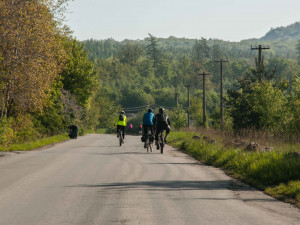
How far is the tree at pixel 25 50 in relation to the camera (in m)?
23.5

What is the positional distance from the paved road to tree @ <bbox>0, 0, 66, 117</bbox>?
11.9 metres

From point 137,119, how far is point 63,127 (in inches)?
3069

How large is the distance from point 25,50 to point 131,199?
18142mm

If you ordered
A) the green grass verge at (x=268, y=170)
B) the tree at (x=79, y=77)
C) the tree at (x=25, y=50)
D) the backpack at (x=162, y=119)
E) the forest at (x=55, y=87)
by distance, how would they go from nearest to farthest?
the green grass verge at (x=268, y=170)
the backpack at (x=162, y=119)
the tree at (x=25, y=50)
the forest at (x=55, y=87)
the tree at (x=79, y=77)

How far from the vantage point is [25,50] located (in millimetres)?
24688

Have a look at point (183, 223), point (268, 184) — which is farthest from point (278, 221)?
point (268, 184)

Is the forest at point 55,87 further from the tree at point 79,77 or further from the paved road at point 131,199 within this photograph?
the paved road at point 131,199

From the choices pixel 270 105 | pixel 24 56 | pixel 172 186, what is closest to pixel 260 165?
pixel 172 186

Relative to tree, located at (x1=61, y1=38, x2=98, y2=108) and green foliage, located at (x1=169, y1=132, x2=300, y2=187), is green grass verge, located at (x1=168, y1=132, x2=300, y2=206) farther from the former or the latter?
tree, located at (x1=61, y1=38, x2=98, y2=108)

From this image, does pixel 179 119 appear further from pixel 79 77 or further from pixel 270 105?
pixel 270 105

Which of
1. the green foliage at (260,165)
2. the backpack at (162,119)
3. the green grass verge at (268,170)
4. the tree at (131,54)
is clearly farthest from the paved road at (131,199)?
the tree at (131,54)

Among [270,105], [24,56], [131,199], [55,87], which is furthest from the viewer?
[270,105]

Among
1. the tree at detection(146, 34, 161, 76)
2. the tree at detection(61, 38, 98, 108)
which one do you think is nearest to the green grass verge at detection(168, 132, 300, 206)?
the tree at detection(61, 38, 98, 108)

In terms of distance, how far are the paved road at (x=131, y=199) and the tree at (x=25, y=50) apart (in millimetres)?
11950
